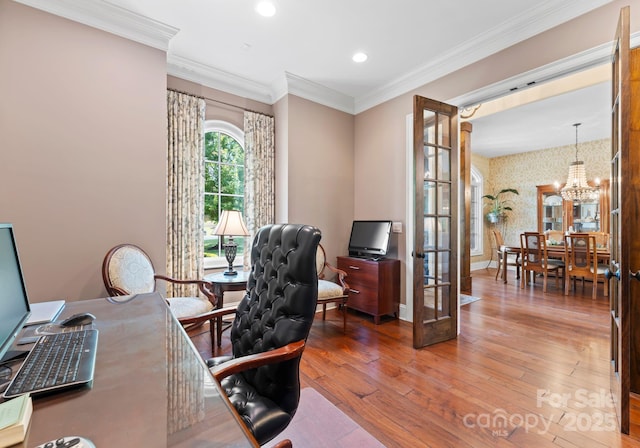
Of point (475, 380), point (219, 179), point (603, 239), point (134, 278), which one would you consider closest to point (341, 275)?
point (475, 380)

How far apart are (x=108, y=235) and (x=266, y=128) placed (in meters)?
2.22

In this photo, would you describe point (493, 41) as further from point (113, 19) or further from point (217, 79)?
point (113, 19)

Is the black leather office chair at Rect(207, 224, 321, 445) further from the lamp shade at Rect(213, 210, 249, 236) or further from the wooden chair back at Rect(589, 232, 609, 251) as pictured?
the wooden chair back at Rect(589, 232, 609, 251)

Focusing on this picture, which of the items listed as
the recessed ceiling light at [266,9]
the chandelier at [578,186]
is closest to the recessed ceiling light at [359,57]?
the recessed ceiling light at [266,9]

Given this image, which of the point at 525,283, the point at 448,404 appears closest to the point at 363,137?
the point at 448,404

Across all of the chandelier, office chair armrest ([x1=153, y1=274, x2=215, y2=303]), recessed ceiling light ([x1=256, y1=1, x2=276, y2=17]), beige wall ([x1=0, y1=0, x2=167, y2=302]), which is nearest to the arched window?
the chandelier

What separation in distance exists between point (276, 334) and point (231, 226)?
213 cm

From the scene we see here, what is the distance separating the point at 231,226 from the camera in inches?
125

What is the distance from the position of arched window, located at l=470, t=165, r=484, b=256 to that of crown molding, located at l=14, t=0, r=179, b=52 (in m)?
7.57

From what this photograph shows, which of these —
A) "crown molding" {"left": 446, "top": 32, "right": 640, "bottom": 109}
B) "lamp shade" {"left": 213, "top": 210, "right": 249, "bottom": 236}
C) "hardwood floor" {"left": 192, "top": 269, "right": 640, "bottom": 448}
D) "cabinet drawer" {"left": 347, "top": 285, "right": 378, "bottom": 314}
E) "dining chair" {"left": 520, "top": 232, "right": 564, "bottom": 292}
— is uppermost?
"crown molding" {"left": 446, "top": 32, "right": 640, "bottom": 109}

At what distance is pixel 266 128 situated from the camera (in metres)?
3.91

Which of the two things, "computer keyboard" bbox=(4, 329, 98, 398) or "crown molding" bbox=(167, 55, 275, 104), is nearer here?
"computer keyboard" bbox=(4, 329, 98, 398)

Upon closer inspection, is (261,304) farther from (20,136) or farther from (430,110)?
(430,110)

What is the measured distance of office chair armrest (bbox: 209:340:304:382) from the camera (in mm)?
966
